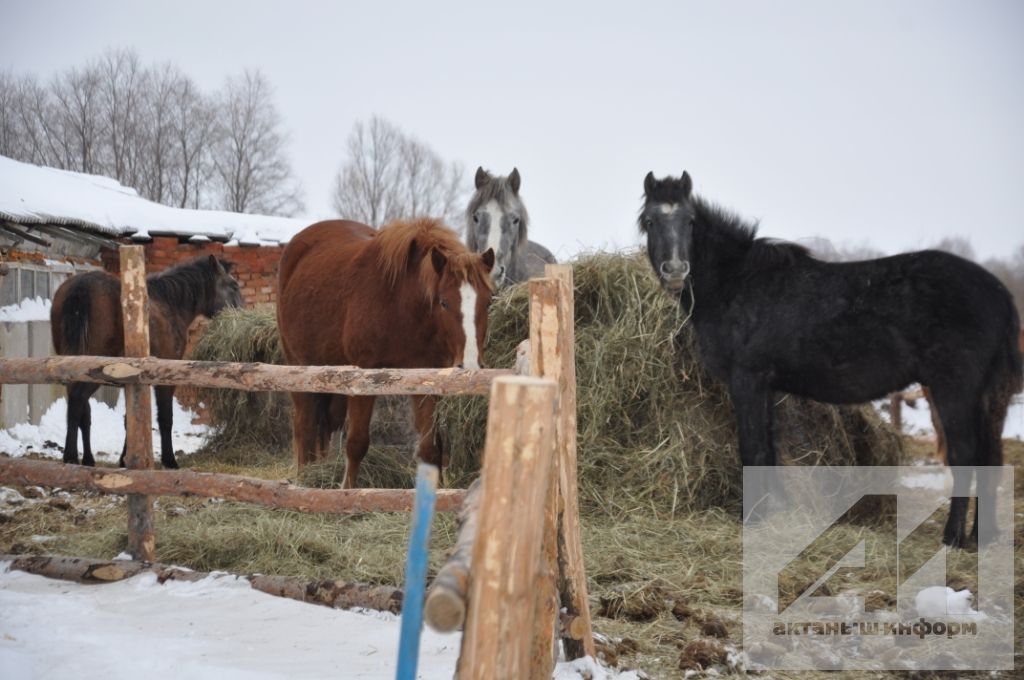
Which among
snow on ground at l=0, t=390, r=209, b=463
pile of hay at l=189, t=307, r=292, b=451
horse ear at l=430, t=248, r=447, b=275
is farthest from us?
pile of hay at l=189, t=307, r=292, b=451

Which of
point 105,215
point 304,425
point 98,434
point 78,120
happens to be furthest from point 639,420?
point 78,120

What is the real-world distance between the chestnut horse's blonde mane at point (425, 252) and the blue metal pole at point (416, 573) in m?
2.91

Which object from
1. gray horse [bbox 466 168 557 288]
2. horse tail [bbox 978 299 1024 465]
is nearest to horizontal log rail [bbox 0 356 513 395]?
gray horse [bbox 466 168 557 288]

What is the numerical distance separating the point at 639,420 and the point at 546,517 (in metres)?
3.03

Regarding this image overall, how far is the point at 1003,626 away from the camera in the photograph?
10.6ft

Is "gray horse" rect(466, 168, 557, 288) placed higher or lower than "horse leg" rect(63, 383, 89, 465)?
higher

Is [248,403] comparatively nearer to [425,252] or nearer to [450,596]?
[425,252]

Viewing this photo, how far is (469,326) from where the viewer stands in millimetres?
4223

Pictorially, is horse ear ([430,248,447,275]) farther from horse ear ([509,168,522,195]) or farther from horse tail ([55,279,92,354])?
horse tail ([55,279,92,354])

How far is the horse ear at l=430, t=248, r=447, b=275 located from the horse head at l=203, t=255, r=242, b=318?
5.09m

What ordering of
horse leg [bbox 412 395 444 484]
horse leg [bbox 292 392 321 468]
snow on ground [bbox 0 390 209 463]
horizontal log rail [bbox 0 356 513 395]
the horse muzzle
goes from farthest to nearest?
snow on ground [bbox 0 390 209 463] < horse leg [bbox 292 392 321 468] < the horse muzzle < horse leg [bbox 412 395 444 484] < horizontal log rail [bbox 0 356 513 395]

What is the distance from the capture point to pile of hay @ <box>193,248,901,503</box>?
5117 millimetres

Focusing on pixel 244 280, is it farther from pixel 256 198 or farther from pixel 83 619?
pixel 256 198

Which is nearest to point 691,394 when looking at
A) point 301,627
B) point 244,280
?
point 301,627
